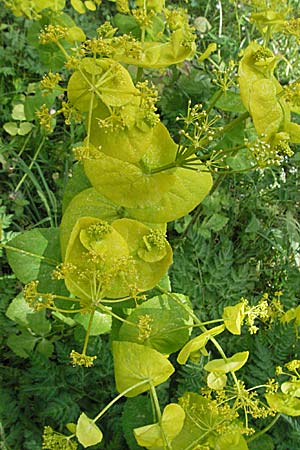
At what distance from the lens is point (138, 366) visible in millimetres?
1049

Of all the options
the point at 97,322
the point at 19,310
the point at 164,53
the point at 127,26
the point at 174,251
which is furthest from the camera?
the point at 174,251

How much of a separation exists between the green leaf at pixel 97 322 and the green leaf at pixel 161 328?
0.10 meters

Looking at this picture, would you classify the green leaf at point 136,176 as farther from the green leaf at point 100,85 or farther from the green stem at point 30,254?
the green stem at point 30,254

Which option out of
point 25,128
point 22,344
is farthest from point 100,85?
point 25,128

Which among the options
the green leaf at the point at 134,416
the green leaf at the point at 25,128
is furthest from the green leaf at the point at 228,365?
the green leaf at the point at 25,128

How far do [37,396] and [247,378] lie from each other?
1.69 feet

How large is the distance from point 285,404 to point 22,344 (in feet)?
2.36

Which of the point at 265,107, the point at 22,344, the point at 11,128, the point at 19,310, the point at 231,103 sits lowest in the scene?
the point at 22,344

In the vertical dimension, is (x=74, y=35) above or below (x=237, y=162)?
above

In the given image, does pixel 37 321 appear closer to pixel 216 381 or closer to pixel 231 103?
pixel 216 381

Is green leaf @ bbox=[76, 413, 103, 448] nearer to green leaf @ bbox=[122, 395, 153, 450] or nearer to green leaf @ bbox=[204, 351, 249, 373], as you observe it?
green leaf @ bbox=[204, 351, 249, 373]

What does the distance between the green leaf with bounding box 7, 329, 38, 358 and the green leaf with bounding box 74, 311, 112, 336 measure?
0.32m

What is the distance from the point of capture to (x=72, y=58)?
3.03 ft

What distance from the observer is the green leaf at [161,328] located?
1.15 metres
